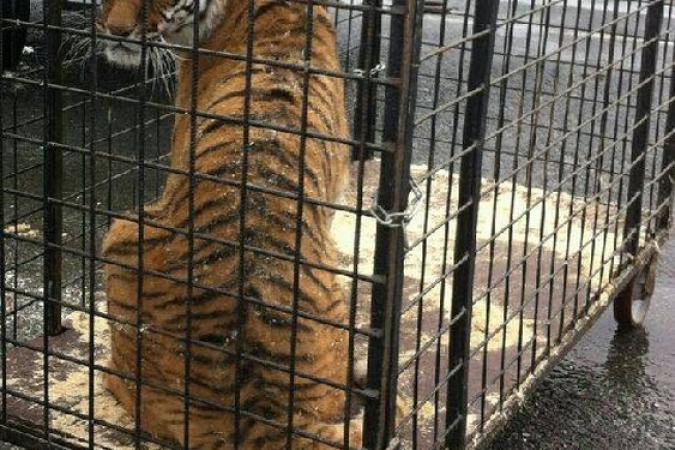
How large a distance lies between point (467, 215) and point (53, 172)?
121cm

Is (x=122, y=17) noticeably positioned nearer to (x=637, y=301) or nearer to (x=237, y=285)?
(x=237, y=285)

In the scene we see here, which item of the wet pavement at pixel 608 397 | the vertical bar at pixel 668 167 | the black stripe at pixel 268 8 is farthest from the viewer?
the vertical bar at pixel 668 167

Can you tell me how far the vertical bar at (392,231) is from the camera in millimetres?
1788

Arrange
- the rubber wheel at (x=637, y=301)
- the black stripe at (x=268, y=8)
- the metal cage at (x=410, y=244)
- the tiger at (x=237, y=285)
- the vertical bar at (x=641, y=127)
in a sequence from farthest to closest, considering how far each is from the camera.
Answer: the rubber wheel at (x=637, y=301) < the vertical bar at (x=641, y=127) < the black stripe at (x=268, y=8) < the tiger at (x=237, y=285) < the metal cage at (x=410, y=244)

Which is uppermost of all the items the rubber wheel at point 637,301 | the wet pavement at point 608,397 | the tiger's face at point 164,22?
the tiger's face at point 164,22

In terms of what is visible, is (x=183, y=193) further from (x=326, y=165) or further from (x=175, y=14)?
(x=175, y=14)

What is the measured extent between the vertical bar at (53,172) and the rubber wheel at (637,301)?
192cm

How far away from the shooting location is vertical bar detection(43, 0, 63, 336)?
254 centimetres

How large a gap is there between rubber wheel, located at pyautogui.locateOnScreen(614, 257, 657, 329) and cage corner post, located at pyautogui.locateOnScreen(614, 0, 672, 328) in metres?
0.05

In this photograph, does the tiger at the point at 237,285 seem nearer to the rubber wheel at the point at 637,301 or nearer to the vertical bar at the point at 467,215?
the vertical bar at the point at 467,215

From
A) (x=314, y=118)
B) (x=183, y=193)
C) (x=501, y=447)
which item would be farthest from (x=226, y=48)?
(x=501, y=447)

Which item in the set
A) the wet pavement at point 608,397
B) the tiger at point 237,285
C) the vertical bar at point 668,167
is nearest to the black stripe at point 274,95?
the tiger at point 237,285

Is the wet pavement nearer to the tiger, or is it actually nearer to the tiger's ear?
the tiger

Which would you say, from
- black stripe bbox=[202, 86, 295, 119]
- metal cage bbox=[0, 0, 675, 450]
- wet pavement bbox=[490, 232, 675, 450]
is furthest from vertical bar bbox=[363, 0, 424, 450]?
wet pavement bbox=[490, 232, 675, 450]
